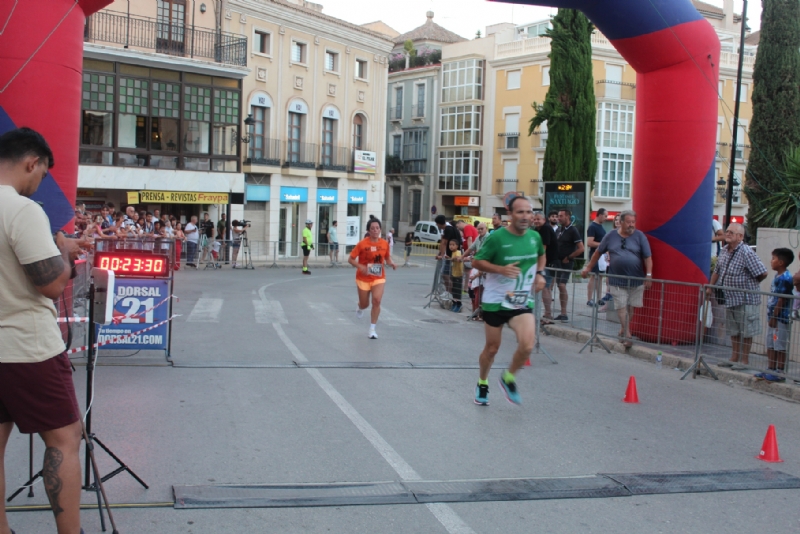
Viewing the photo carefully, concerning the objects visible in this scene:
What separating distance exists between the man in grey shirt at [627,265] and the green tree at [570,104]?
87.1 feet

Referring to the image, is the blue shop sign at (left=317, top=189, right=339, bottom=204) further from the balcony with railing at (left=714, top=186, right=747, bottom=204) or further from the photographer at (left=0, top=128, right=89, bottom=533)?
the photographer at (left=0, top=128, right=89, bottom=533)

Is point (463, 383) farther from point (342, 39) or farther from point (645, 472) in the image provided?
point (342, 39)

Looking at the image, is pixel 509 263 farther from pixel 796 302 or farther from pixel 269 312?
pixel 269 312

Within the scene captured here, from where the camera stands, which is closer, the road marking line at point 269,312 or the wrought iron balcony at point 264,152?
the road marking line at point 269,312

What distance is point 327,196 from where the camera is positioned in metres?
44.1

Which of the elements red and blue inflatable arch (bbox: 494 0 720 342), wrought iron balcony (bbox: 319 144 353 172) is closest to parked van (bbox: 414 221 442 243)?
wrought iron balcony (bbox: 319 144 353 172)

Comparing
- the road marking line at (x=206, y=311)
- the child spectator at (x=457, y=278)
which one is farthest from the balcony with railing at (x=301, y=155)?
the child spectator at (x=457, y=278)

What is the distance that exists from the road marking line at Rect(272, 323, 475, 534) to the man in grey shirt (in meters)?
4.71

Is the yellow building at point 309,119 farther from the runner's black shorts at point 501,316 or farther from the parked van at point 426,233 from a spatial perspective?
the runner's black shorts at point 501,316

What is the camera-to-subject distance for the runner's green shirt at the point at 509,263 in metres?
7.64

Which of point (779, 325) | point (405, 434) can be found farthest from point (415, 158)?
point (405, 434)

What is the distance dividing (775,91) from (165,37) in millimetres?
24348

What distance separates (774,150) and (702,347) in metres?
18.7

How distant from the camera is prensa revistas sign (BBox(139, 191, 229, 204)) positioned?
1336 inches
